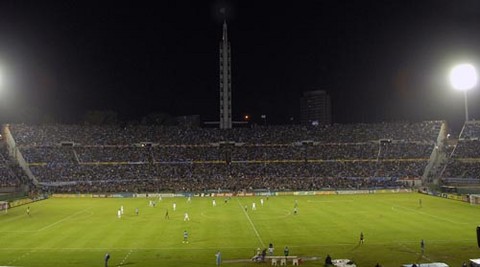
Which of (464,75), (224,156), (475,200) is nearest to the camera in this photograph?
(475,200)

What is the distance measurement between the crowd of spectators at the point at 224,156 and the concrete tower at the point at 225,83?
2244 centimetres

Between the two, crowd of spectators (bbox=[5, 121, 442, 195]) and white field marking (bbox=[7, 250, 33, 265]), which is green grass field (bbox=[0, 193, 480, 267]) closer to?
white field marking (bbox=[7, 250, 33, 265])

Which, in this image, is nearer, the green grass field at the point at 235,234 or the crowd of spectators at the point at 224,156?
the green grass field at the point at 235,234

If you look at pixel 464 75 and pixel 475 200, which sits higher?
pixel 464 75

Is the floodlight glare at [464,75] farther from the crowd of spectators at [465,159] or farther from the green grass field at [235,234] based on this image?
the crowd of spectators at [465,159]

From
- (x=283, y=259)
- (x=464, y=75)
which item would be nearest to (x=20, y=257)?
(x=283, y=259)

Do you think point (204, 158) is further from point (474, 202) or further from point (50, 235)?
point (50, 235)

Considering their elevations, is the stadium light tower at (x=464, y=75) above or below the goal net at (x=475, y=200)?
above

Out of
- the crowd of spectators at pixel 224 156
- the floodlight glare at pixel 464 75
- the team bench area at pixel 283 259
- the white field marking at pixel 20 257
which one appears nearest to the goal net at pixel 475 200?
the floodlight glare at pixel 464 75

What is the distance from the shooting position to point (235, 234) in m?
43.9

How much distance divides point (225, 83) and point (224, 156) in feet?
121

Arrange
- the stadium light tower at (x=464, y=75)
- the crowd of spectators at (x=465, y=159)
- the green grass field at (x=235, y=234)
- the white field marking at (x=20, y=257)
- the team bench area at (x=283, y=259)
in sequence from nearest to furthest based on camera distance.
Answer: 1. the team bench area at (x=283, y=259)
2. the white field marking at (x=20, y=257)
3. the green grass field at (x=235, y=234)
4. the stadium light tower at (x=464, y=75)
5. the crowd of spectators at (x=465, y=159)

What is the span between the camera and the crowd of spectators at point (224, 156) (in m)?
96.5

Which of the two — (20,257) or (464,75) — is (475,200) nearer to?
(464,75)
